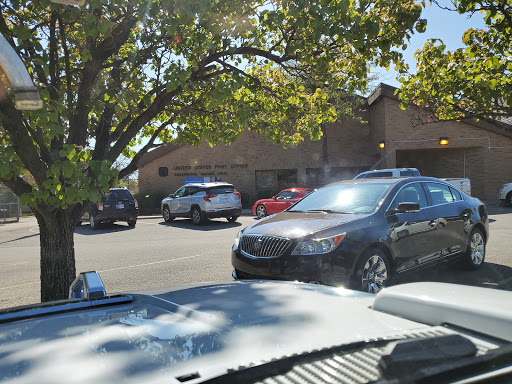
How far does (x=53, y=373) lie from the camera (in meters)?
1.14

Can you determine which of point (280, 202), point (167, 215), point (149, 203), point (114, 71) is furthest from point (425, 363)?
point (149, 203)

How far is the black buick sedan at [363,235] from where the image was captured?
491 centimetres

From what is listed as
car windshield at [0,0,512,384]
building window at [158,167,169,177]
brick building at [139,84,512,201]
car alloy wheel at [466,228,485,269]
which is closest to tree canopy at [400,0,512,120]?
car windshield at [0,0,512,384]

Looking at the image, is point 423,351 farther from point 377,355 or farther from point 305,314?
point 305,314

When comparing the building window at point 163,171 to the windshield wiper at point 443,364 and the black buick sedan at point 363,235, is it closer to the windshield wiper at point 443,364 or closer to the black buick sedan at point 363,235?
the black buick sedan at point 363,235

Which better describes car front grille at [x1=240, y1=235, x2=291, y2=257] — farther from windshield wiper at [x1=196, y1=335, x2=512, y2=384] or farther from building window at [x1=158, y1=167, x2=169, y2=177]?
building window at [x1=158, y1=167, x2=169, y2=177]

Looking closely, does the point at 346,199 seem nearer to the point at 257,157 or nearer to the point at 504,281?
the point at 504,281

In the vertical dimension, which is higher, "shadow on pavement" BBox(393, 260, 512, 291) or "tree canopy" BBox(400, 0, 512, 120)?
"tree canopy" BBox(400, 0, 512, 120)

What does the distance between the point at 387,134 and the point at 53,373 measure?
26.8 meters

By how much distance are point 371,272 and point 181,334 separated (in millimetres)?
4083

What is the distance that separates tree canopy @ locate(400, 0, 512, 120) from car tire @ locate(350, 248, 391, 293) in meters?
3.85

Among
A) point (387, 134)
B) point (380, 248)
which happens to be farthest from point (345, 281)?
point (387, 134)

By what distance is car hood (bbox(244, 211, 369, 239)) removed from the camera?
5.15 m

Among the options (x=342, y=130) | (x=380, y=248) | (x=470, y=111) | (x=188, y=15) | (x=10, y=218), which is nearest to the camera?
(x=188, y=15)
